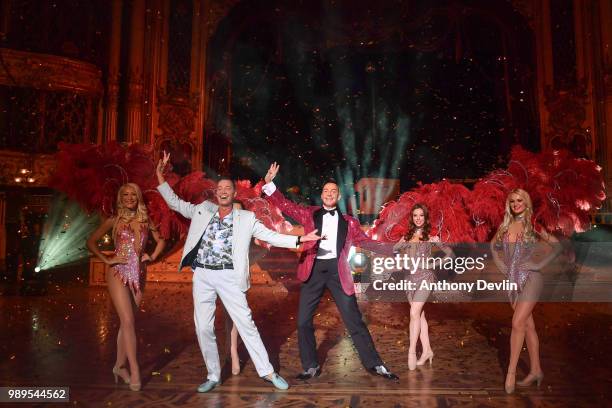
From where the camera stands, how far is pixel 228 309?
4.02 meters

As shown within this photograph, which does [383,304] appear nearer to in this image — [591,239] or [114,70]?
[591,239]

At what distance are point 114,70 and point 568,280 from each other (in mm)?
14228

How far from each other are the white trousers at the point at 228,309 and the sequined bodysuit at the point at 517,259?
2.31 meters

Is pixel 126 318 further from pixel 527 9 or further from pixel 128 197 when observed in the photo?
pixel 527 9

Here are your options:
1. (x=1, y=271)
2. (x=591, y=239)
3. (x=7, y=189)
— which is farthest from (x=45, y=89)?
(x=591, y=239)

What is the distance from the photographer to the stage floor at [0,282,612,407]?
390 cm

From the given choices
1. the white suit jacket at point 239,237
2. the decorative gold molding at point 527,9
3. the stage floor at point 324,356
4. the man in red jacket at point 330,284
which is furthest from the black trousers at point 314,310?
the decorative gold molding at point 527,9

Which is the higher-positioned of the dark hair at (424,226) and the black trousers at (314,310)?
the dark hair at (424,226)

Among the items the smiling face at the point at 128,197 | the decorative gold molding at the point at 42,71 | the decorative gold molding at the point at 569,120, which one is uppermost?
the decorative gold molding at the point at 42,71

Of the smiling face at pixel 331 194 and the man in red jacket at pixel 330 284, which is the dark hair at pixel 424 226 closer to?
the man in red jacket at pixel 330 284

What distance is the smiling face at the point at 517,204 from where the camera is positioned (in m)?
4.14

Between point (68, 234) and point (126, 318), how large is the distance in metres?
9.43

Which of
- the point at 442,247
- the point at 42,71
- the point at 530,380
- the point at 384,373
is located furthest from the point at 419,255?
the point at 42,71

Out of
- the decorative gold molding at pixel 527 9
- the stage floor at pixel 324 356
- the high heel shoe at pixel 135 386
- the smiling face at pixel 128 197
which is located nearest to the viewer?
the stage floor at pixel 324 356
